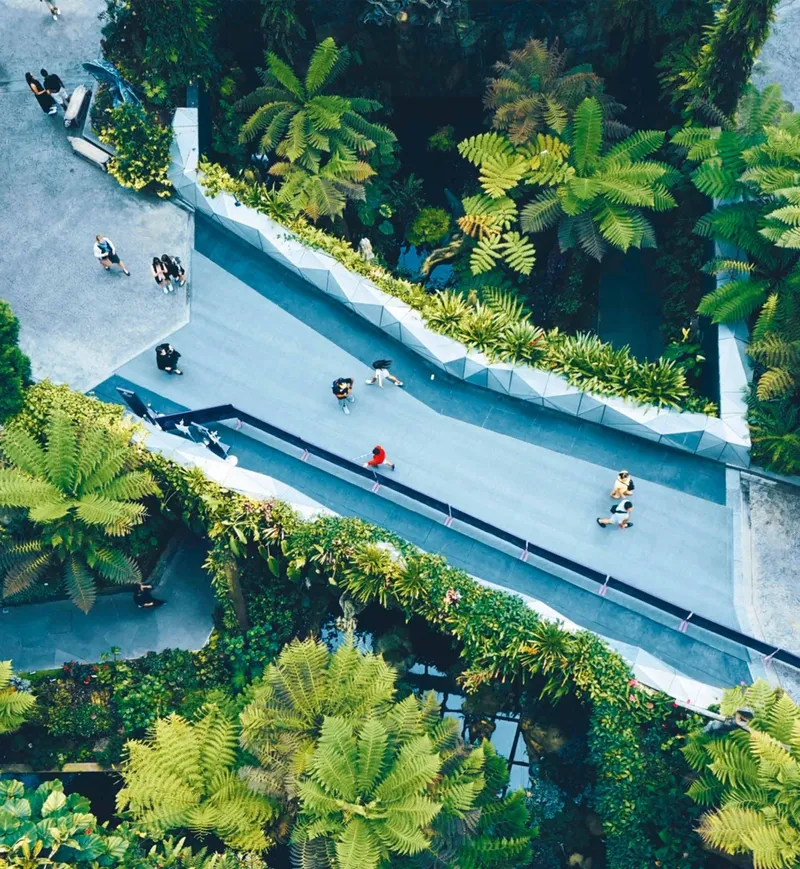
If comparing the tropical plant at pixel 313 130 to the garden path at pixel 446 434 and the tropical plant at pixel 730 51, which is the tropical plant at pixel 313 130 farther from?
the tropical plant at pixel 730 51

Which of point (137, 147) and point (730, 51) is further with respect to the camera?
point (137, 147)

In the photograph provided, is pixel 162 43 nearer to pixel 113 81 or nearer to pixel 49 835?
pixel 113 81

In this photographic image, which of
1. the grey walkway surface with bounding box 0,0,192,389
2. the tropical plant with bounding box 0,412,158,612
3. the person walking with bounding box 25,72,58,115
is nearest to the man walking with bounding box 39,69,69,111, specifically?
the person walking with bounding box 25,72,58,115

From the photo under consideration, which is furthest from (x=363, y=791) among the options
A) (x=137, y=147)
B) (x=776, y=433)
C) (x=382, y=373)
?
(x=137, y=147)

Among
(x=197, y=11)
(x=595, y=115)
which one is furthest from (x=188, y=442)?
(x=595, y=115)

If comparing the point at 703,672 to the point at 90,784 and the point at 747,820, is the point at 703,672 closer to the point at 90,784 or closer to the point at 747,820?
the point at 747,820

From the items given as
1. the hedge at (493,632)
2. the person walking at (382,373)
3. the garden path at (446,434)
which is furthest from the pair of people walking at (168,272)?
the person walking at (382,373)

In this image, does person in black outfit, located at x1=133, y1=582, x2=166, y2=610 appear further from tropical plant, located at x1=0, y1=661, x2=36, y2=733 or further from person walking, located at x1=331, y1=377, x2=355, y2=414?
person walking, located at x1=331, y1=377, x2=355, y2=414
